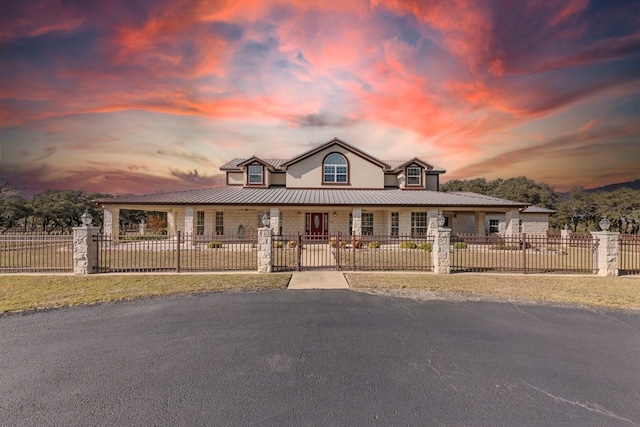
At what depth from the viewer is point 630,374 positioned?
155 inches

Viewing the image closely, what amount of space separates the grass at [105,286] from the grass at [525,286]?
3426mm

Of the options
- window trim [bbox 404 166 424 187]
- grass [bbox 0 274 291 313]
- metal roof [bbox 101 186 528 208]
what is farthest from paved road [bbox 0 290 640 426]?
window trim [bbox 404 166 424 187]

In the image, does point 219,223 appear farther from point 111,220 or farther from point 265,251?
point 265,251

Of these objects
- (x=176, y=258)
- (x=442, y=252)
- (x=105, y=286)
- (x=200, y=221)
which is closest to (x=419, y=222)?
(x=442, y=252)

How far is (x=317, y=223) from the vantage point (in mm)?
22250

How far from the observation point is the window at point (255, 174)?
2397 cm

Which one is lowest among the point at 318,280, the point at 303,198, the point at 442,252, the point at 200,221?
the point at 318,280

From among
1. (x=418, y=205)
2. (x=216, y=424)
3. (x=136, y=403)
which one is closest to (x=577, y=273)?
(x=418, y=205)

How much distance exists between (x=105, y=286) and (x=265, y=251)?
199 inches

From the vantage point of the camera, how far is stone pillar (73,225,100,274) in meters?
9.98

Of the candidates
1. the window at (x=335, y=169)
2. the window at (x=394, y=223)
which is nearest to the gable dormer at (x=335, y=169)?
the window at (x=335, y=169)

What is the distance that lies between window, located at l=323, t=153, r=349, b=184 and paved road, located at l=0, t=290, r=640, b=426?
717 inches

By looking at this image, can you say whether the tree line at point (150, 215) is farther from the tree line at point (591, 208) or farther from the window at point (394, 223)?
the window at point (394, 223)

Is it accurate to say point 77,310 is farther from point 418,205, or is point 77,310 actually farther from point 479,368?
point 418,205
